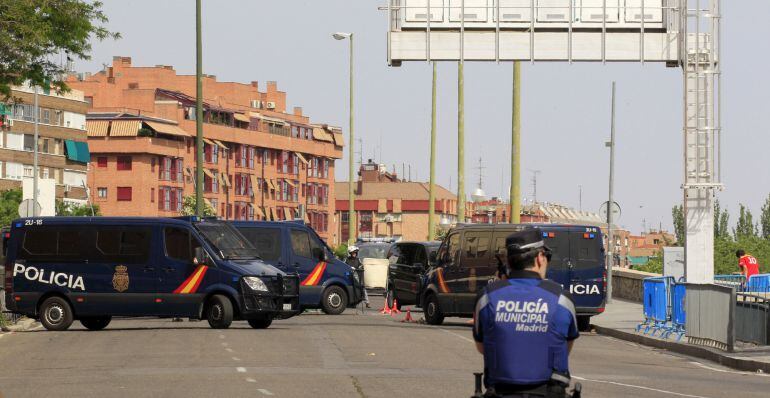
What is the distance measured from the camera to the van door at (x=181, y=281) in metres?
29.3

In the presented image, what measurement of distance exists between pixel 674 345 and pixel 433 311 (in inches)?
287

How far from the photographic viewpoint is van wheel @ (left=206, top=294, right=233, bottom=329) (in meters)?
29.1

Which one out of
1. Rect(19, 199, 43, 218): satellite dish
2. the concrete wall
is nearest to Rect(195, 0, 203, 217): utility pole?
Rect(19, 199, 43, 218): satellite dish

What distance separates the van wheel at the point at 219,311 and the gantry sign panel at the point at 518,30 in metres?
6.66

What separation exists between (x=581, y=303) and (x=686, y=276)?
2639 millimetres

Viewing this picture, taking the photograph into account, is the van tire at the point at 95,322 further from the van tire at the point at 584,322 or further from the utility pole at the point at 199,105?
the van tire at the point at 584,322

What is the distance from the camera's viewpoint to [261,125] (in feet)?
524

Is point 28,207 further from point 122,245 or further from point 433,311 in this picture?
point 433,311

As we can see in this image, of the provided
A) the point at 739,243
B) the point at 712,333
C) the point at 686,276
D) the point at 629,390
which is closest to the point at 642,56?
the point at 686,276

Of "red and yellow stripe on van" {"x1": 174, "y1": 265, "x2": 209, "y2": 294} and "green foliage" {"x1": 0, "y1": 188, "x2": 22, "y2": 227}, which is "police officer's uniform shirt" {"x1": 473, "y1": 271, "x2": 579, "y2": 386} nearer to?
"red and yellow stripe on van" {"x1": 174, "y1": 265, "x2": 209, "y2": 294}

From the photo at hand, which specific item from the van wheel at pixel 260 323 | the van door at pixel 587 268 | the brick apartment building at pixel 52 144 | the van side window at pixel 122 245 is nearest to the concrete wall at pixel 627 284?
the van door at pixel 587 268

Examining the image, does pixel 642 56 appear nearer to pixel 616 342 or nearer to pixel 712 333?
pixel 616 342

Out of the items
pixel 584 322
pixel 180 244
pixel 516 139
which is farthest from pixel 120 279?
pixel 516 139

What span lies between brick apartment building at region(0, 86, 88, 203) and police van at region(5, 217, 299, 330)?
308ft
